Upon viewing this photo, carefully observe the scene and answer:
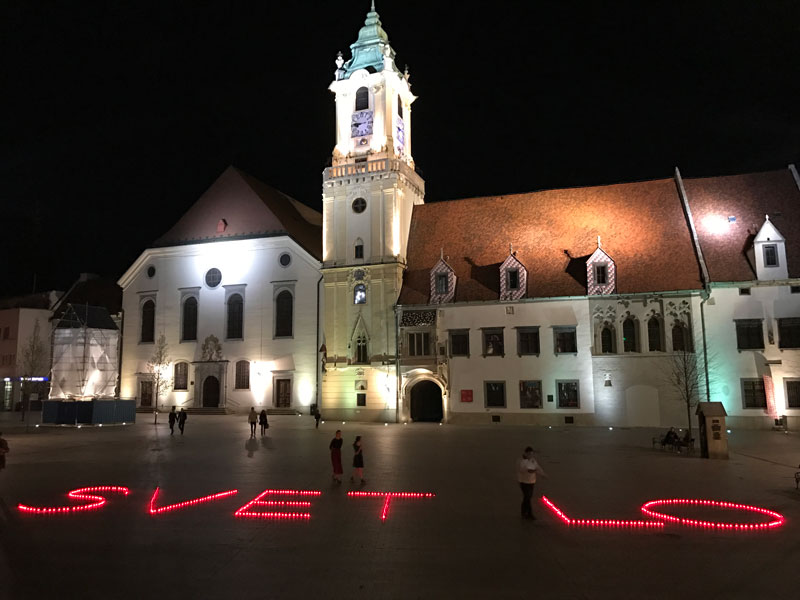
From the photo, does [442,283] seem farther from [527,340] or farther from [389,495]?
[389,495]

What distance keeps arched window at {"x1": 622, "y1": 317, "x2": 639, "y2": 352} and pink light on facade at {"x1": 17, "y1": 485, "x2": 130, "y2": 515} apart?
98.5 ft

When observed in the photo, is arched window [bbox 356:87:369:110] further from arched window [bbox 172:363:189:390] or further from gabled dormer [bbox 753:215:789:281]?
gabled dormer [bbox 753:215:789:281]

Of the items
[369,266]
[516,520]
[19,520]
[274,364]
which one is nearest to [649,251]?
[369,266]

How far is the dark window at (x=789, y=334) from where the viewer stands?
36.5 meters

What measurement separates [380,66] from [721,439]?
36015 millimetres

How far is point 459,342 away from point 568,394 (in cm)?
752

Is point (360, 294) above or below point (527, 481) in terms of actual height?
above

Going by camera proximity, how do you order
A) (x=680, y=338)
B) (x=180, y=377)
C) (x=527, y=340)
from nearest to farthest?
1. (x=680, y=338)
2. (x=527, y=340)
3. (x=180, y=377)

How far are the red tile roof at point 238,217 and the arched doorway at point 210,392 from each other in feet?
37.4

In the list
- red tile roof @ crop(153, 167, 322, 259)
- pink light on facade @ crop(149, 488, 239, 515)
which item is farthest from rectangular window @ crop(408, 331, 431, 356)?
pink light on facade @ crop(149, 488, 239, 515)

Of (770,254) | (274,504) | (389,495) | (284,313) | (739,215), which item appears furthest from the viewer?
(284,313)

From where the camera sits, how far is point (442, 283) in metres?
A: 43.8

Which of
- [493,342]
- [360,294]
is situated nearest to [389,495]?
[493,342]

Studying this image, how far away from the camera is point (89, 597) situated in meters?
8.98
